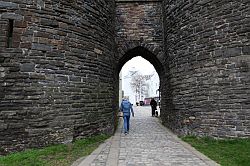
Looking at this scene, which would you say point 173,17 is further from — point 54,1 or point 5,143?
point 5,143

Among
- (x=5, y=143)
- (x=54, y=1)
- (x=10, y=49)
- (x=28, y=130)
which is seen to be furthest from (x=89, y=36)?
(x=5, y=143)

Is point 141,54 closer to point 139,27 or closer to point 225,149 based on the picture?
point 139,27

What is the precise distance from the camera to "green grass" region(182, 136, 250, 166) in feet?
16.6

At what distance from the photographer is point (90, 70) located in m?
7.81

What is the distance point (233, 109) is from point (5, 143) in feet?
17.9

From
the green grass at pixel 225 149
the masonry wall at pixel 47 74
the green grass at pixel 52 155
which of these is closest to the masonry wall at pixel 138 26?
the masonry wall at pixel 47 74

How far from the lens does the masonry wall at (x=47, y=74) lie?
20.2ft

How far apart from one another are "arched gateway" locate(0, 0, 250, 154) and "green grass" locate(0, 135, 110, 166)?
33 centimetres

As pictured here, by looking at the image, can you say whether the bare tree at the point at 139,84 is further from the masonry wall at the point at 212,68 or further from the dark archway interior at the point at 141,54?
the masonry wall at the point at 212,68

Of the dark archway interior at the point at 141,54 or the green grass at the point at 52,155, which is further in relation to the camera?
the dark archway interior at the point at 141,54

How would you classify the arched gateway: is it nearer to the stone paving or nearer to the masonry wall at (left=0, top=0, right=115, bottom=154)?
the masonry wall at (left=0, top=0, right=115, bottom=154)

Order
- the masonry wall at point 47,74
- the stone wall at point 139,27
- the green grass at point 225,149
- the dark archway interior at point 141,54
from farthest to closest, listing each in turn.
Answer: the dark archway interior at point 141,54 < the stone wall at point 139,27 < the masonry wall at point 47,74 < the green grass at point 225,149

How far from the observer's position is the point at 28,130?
618 centimetres

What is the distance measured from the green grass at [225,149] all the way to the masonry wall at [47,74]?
2960 millimetres
